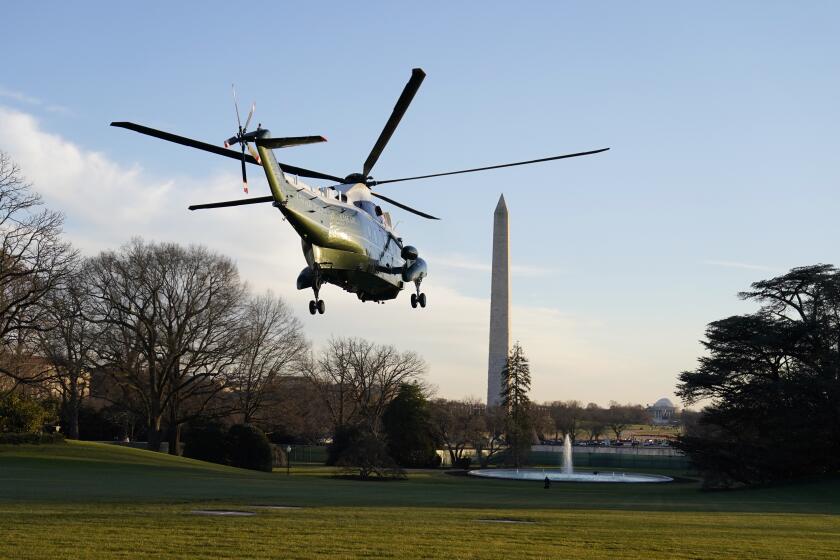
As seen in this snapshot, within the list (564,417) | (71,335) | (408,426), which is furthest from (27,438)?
(564,417)

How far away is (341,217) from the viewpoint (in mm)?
25859

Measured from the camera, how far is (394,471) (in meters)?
60.7

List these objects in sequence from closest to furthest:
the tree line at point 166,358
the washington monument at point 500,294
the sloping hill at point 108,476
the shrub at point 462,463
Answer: the sloping hill at point 108,476 < the tree line at point 166,358 < the shrub at point 462,463 < the washington monument at point 500,294

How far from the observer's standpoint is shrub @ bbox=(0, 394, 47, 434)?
193 feet

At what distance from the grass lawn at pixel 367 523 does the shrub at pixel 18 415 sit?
14.0m

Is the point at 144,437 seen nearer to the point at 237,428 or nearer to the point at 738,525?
the point at 237,428

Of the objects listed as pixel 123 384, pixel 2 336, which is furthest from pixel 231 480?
pixel 123 384

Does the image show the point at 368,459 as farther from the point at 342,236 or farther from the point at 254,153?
the point at 254,153

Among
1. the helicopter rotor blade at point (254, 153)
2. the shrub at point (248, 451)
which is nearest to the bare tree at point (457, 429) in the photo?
the shrub at point (248, 451)

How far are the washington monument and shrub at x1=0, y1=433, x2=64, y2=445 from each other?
153ft

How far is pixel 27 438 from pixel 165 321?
13.6 metres

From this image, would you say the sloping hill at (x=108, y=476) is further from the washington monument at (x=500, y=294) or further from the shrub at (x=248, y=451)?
the washington monument at (x=500, y=294)

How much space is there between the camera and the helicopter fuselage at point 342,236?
23312 mm

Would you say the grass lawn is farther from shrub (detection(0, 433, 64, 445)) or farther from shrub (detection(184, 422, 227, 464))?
shrub (detection(184, 422, 227, 464))
